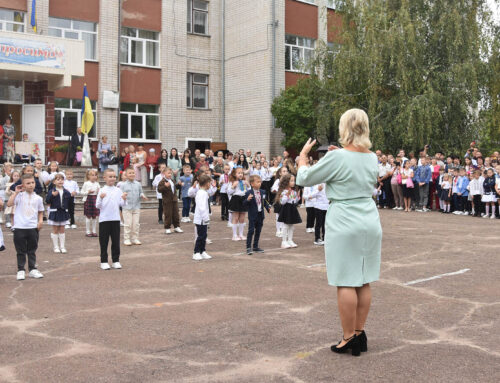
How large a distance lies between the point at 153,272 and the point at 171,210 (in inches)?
210

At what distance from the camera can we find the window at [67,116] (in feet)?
87.2

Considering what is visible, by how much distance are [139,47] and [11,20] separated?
6.14 m

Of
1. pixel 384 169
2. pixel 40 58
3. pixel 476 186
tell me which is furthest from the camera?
pixel 40 58

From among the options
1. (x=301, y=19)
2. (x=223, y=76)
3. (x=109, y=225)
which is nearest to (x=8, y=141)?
(x=223, y=76)

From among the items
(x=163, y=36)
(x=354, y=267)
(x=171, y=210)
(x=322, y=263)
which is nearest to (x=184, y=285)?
(x=322, y=263)

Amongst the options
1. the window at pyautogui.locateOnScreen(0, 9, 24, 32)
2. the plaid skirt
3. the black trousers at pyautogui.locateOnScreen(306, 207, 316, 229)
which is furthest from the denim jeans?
the window at pyautogui.locateOnScreen(0, 9, 24, 32)

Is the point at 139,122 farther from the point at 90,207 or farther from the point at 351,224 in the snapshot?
the point at 351,224

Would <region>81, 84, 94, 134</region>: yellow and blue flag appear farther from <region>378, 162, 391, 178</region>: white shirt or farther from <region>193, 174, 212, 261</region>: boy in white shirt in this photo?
<region>193, 174, 212, 261</region>: boy in white shirt

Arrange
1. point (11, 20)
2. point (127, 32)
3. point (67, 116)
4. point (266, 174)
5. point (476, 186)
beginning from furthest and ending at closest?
point (127, 32)
point (67, 116)
point (11, 20)
point (266, 174)
point (476, 186)

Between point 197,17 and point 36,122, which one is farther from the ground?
point 197,17

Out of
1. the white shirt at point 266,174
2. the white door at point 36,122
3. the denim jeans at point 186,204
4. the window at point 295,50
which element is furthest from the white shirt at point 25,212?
the window at point 295,50

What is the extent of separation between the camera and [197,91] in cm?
3103

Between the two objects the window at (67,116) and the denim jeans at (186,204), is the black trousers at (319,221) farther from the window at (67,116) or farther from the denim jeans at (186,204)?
the window at (67,116)

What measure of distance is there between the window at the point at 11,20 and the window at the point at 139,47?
4.78 m
